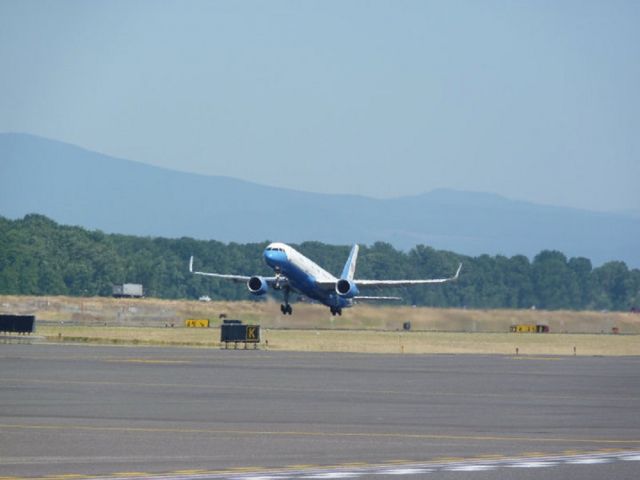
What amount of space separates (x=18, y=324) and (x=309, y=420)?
4736 centimetres

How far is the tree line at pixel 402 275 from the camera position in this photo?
123 metres

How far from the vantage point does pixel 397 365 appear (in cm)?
5416

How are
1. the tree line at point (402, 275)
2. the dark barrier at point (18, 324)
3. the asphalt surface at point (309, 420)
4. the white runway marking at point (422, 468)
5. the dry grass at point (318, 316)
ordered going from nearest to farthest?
the white runway marking at point (422, 468) → the asphalt surface at point (309, 420) → the dark barrier at point (18, 324) → the dry grass at point (318, 316) → the tree line at point (402, 275)

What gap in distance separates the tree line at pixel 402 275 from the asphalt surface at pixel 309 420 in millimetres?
67812

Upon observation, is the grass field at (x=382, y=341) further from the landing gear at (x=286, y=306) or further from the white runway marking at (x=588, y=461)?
the white runway marking at (x=588, y=461)

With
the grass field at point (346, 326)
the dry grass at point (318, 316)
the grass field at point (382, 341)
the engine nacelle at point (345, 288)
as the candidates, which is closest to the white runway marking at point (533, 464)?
the grass field at point (382, 341)

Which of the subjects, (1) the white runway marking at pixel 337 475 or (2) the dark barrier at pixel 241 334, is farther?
(2) the dark barrier at pixel 241 334

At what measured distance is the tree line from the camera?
123m

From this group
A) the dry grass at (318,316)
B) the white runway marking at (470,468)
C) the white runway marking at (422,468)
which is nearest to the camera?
→ the white runway marking at (422,468)

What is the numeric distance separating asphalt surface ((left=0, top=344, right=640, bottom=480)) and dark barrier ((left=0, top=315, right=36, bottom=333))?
22.2 meters

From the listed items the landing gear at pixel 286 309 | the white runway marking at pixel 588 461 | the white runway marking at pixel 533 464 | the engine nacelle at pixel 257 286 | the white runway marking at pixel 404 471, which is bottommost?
the white runway marking at pixel 404 471

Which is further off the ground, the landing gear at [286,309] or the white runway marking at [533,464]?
the landing gear at [286,309]

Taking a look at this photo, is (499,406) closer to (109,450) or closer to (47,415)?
(47,415)

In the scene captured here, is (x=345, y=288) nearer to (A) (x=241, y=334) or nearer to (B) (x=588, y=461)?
(A) (x=241, y=334)
